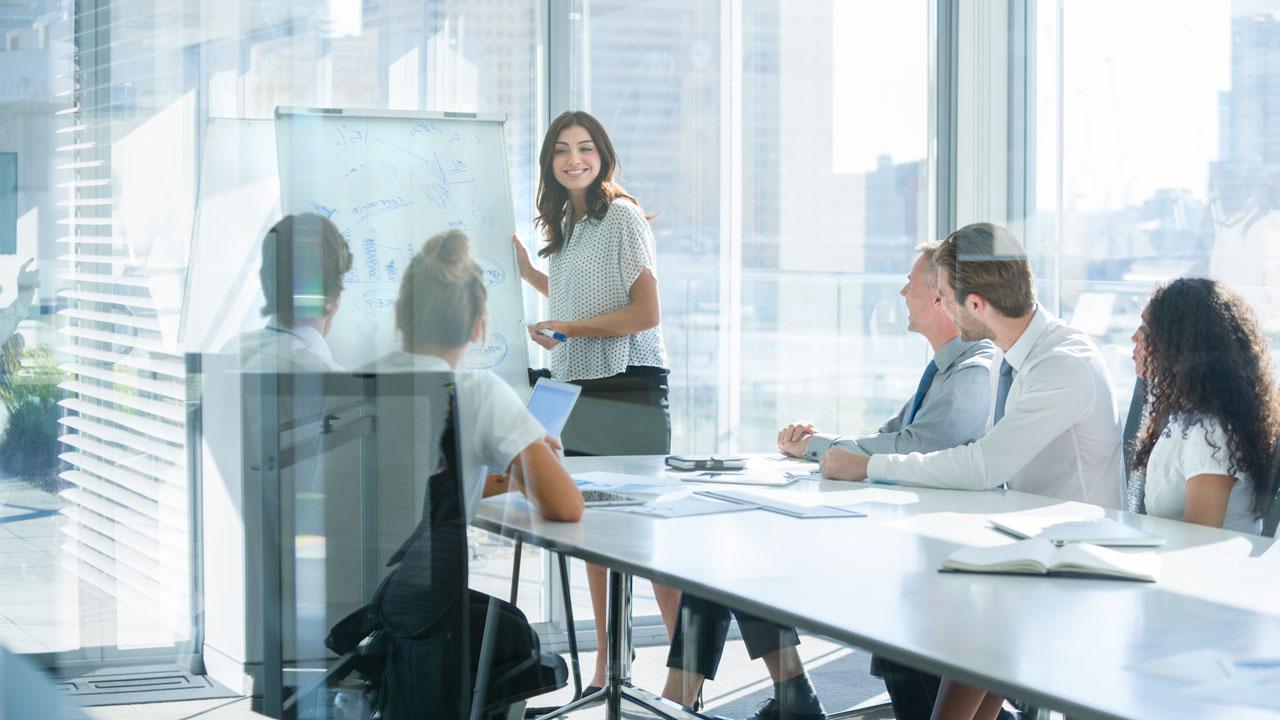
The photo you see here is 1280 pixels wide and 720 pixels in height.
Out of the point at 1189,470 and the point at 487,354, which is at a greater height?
the point at 487,354

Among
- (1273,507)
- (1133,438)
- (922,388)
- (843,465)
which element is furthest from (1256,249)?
(843,465)

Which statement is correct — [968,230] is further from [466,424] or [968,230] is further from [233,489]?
[233,489]

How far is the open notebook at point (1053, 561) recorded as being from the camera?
5.75 feet

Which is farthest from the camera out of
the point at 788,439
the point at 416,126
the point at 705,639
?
the point at 788,439

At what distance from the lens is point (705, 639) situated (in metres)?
2.93

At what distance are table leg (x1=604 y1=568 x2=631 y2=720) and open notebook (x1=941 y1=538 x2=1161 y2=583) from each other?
1119 millimetres

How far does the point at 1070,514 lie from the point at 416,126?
1448 millimetres

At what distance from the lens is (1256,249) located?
334 cm

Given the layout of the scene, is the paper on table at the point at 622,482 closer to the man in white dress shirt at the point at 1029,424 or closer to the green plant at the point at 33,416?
the man in white dress shirt at the point at 1029,424

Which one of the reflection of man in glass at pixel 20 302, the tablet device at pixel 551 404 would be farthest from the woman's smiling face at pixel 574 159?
the reflection of man in glass at pixel 20 302

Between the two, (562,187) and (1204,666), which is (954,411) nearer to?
(562,187)

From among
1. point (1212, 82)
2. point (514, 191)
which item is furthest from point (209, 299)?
point (1212, 82)

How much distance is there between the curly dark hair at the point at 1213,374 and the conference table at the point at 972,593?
295 millimetres

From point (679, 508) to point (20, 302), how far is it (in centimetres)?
120
